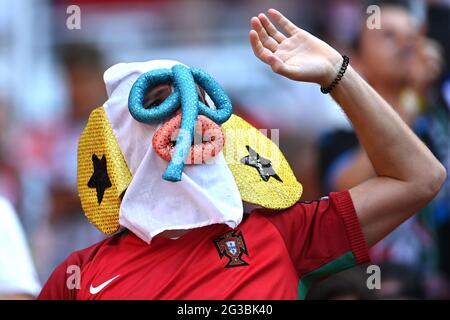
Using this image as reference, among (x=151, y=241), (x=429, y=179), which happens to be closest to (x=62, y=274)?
(x=151, y=241)

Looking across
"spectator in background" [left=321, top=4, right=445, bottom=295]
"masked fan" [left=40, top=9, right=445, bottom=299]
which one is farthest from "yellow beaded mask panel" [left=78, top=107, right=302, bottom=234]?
"spectator in background" [left=321, top=4, right=445, bottom=295]

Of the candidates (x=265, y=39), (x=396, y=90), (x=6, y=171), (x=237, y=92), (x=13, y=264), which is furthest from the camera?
(x=6, y=171)

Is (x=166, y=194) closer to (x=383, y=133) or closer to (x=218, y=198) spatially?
(x=218, y=198)

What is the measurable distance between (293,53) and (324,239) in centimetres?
56

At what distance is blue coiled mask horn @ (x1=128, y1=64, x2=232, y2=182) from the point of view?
2543 millimetres

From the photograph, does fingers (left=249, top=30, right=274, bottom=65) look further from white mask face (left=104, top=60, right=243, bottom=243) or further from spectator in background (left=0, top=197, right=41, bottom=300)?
spectator in background (left=0, top=197, right=41, bottom=300)

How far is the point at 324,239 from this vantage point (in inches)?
105

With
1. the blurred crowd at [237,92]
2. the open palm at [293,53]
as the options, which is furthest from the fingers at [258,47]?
the blurred crowd at [237,92]

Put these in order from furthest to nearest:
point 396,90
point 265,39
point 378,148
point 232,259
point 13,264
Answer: point 396,90, point 13,264, point 265,39, point 378,148, point 232,259

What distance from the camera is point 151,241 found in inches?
105

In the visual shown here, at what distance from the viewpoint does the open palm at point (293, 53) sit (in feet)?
8.68

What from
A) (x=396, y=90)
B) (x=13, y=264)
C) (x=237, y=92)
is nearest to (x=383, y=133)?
(x=13, y=264)

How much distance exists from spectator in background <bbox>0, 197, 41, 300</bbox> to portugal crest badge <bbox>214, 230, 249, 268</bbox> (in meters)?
0.77

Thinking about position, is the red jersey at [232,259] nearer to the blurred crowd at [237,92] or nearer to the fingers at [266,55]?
the fingers at [266,55]
